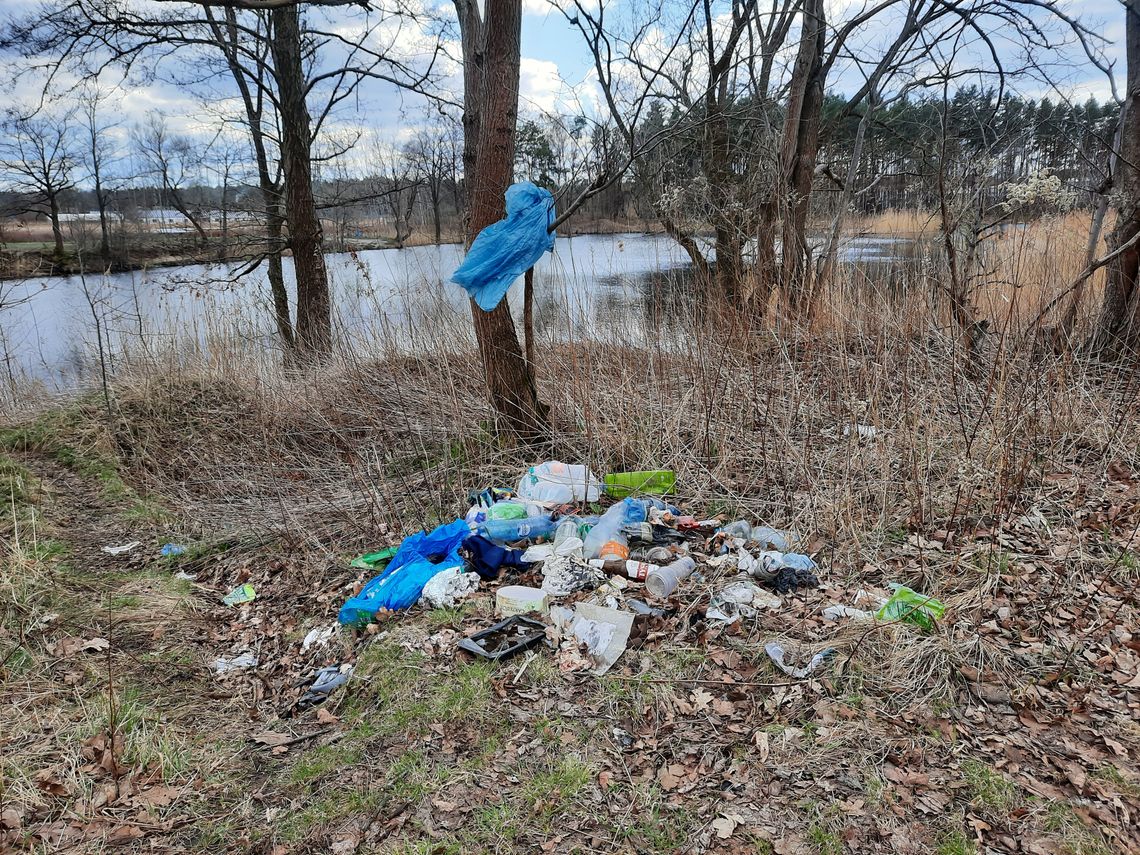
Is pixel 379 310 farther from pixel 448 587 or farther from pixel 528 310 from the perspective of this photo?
pixel 448 587

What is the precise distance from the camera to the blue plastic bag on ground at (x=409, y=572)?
3.09m

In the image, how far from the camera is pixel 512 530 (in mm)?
3531

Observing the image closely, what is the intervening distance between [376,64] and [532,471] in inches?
240

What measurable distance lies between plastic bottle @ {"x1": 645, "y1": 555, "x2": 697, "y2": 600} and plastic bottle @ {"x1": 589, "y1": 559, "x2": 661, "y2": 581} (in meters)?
0.04

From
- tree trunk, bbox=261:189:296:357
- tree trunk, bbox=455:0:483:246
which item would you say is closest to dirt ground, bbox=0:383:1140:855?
tree trunk, bbox=455:0:483:246

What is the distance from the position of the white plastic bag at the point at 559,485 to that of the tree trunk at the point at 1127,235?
149 inches

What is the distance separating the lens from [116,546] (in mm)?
4129

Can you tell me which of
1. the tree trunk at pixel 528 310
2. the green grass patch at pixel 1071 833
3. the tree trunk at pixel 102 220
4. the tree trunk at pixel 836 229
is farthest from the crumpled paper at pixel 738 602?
the tree trunk at pixel 102 220

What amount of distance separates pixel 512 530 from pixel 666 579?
0.93 m

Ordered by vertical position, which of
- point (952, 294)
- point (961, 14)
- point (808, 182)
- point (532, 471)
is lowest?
point (532, 471)

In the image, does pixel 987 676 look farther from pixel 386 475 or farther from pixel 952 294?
pixel 386 475

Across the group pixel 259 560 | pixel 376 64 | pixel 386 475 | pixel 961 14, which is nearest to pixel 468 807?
pixel 259 560

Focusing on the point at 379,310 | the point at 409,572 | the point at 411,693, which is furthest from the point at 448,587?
the point at 379,310

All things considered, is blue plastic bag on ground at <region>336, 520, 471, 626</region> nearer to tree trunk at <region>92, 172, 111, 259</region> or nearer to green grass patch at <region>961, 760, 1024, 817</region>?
green grass patch at <region>961, 760, 1024, 817</region>
